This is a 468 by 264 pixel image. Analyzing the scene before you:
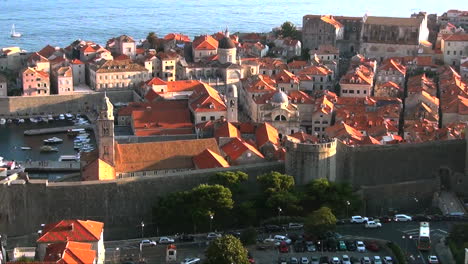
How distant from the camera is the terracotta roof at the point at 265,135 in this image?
85.1 ft

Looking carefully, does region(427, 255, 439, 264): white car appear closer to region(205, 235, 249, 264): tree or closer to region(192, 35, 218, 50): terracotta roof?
region(205, 235, 249, 264): tree

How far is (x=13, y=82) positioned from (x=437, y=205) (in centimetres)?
2547

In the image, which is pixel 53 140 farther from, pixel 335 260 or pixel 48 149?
pixel 335 260

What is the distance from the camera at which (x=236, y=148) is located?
24953 millimetres

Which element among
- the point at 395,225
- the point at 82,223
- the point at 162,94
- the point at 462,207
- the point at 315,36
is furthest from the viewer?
the point at 315,36

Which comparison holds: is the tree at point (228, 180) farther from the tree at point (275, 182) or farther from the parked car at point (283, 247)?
the parked car at point (283, 247)

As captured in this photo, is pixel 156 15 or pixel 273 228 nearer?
pixel 273 228

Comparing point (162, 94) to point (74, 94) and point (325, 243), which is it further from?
point (325, 243)

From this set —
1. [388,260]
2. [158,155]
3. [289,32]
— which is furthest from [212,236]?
[289,32]

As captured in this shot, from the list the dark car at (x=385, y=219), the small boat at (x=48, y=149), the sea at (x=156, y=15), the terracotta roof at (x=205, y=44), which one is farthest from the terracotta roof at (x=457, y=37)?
the sea at (x=156, y=15)

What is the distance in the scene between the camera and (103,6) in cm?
9612

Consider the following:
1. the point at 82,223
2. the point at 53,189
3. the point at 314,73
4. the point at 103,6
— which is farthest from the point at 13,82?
the point at 103,6

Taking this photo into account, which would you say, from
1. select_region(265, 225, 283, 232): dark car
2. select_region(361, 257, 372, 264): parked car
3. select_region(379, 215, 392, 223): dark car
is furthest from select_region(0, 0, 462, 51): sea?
select_region(361, 257, 372, 264): parked car

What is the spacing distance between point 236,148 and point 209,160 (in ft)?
5.17
